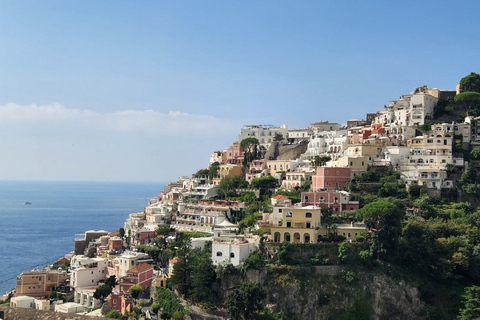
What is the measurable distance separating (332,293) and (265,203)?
46.0 feet

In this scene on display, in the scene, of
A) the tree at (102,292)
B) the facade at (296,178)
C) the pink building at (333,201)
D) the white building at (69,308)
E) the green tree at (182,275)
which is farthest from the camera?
the facade at (296,178)

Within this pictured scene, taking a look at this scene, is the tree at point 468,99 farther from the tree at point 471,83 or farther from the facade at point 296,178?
the facade at point 296,178

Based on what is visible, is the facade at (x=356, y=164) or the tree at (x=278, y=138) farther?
the tree at (x=278, y=138)

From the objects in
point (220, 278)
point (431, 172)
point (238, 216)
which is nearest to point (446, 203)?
point (431, 172)

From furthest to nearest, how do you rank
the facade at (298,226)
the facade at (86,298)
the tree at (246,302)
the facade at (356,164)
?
the facade at (356,164), the facade at (86,298), the facade at (298,226), the tree at (246,302)

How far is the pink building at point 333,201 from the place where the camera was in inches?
1729

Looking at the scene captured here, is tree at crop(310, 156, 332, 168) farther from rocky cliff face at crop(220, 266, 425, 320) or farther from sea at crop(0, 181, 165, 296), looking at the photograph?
sea at crop(0, 181, 165, 296)

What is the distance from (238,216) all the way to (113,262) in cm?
1102

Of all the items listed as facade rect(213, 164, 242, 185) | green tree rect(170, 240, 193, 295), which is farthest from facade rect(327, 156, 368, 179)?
green tree rect(170, 240, 193, 295)

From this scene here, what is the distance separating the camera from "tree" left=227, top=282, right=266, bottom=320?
108 ft

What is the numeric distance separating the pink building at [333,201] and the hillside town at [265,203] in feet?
0.25

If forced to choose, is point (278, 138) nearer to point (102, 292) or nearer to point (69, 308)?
point (102, 292)

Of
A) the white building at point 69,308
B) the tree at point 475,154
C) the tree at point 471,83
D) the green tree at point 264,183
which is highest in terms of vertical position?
the tree at point 471,83

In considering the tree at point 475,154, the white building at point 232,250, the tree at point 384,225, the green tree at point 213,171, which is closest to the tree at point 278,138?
the green tree at point 213,171
